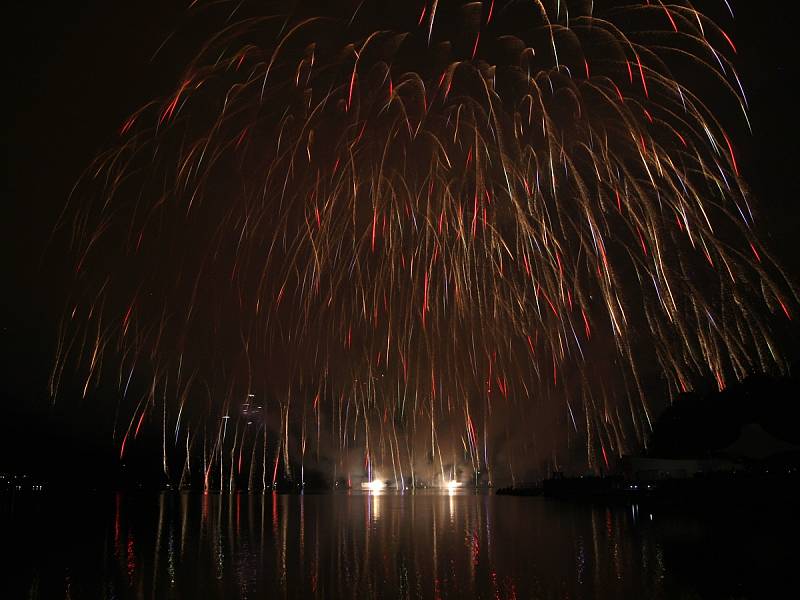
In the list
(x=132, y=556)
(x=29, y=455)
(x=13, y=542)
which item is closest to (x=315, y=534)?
(x=132, y=556)

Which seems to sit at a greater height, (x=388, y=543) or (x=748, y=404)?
(x=748, y=404)

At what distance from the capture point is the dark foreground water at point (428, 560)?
17406 millimetres

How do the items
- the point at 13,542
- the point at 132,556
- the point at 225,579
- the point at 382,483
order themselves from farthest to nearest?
the point at 382,483
the point at 13,542
the point at 132,556
the point at 225,579

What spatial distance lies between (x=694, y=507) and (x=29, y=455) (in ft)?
567

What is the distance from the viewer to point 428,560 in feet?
74.5

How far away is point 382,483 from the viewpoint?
543 feet

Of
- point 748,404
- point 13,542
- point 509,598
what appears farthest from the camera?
point 748,404

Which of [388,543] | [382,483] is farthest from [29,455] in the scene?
[388,543]

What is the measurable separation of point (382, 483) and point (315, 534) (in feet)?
444

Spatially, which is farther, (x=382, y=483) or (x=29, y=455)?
(x=29, y=455)

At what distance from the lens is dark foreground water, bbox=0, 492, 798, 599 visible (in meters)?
17.4

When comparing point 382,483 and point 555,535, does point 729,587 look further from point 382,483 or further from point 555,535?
point 382,483

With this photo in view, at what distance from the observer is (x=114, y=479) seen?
186875 millimetres

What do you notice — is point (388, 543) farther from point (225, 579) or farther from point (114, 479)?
point (114, 479)
